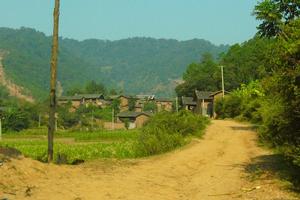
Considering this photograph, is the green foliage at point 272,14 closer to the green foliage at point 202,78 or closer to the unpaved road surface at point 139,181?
the unpaved road surface at point 139,181

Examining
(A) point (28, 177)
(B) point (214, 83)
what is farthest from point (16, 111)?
(A) point (28, 177)

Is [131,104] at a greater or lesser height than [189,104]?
greater

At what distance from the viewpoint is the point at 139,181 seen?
1308cm

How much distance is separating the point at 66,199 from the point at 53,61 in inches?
275

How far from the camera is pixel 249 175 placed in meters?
13.8

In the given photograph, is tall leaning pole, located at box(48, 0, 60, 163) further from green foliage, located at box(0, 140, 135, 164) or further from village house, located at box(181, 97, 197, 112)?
village house, located at box(181, 97, 197, 112)

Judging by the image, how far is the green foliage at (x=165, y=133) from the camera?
21.1m

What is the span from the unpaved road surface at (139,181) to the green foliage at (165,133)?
114 inches

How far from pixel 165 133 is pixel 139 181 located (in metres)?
10.2

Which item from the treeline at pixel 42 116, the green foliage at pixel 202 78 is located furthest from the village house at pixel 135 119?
the green foliage at pixel 202 78

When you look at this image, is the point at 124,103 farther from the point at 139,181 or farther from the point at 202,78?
the point at 139,181

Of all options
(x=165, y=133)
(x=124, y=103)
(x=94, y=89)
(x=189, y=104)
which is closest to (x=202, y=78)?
(x=189, y=104)

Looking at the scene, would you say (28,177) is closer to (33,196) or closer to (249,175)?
(33,196)

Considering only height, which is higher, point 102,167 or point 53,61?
point 53,61
